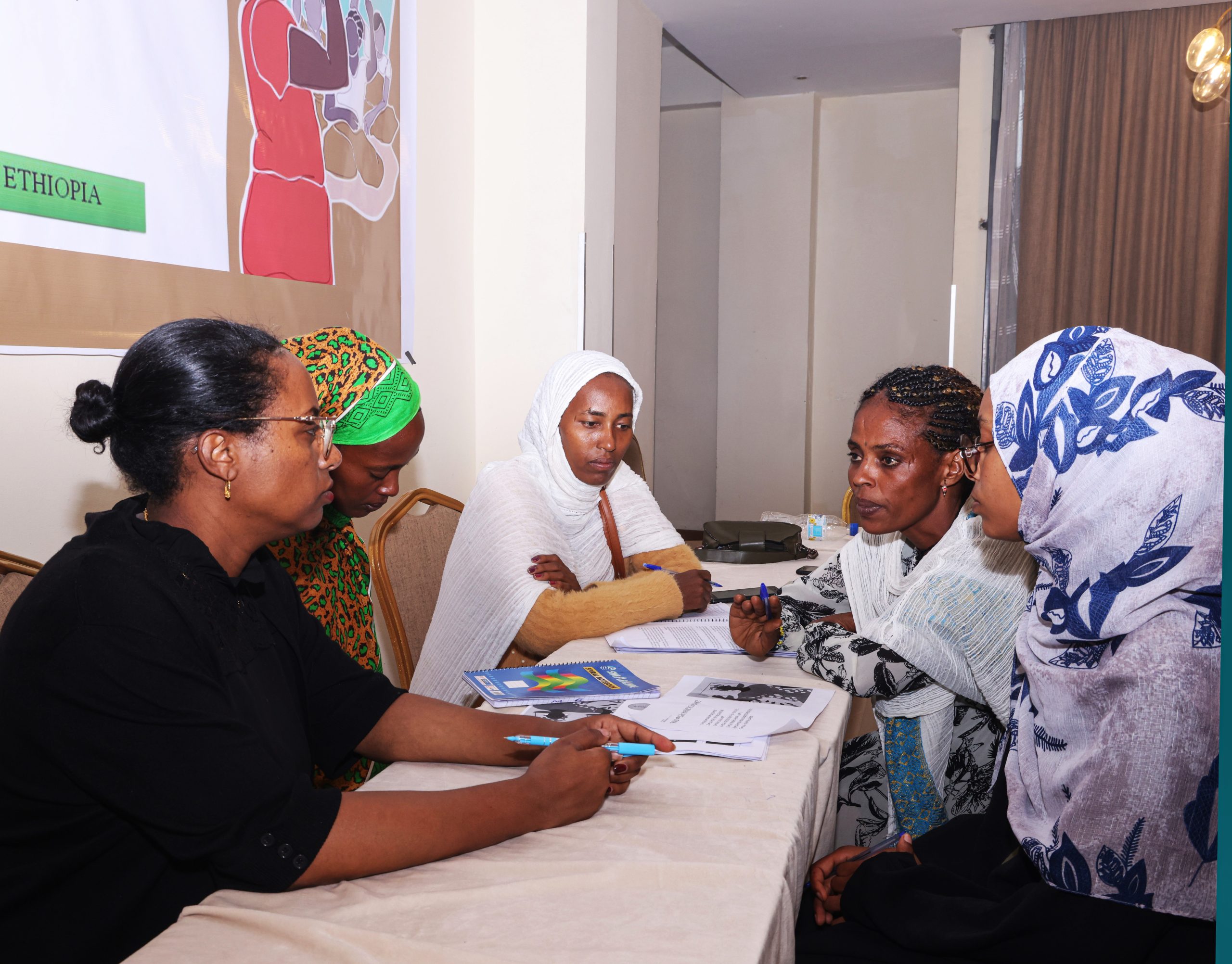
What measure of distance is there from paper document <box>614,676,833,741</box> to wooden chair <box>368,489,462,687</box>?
0.98m

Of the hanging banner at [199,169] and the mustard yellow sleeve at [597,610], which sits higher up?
the hanging banner at [199,169]

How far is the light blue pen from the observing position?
129 centimetres

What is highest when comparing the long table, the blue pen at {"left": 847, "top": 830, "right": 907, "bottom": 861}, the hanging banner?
the hanging banner

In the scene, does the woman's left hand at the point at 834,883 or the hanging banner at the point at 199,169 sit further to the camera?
the hanging banner at the point at 199,169

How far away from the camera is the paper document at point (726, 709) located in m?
1.50

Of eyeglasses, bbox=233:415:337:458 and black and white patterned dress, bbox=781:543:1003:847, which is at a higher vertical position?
eyeglasses, bbox=233:415:337:458

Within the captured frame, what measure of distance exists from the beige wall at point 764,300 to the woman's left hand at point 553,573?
506cm

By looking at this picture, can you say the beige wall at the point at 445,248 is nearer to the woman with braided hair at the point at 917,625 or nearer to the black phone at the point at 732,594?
the black phone at the point at 732,594

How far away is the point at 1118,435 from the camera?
1197mm

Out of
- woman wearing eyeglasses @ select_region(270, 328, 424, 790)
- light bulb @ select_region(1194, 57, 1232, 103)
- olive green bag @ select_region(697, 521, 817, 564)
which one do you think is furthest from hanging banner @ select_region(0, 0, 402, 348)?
light bulb @ select_region(1194, 57, 1232, 103)

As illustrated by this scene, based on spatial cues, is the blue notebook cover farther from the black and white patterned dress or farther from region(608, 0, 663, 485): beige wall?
region(608, 0, 663, 485): beige wall

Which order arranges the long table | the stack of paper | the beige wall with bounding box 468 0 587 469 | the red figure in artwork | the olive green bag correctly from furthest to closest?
1. the beige wall with bounding box 468 0 587 469
2. the olive green bag
3. the red figure in artwork
4. the stack of paper
5. the long table

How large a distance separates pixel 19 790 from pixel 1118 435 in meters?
1.30

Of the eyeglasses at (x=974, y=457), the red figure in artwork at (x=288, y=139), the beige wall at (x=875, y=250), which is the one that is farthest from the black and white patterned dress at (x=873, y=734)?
the beige wall at (x=875, y=250)
